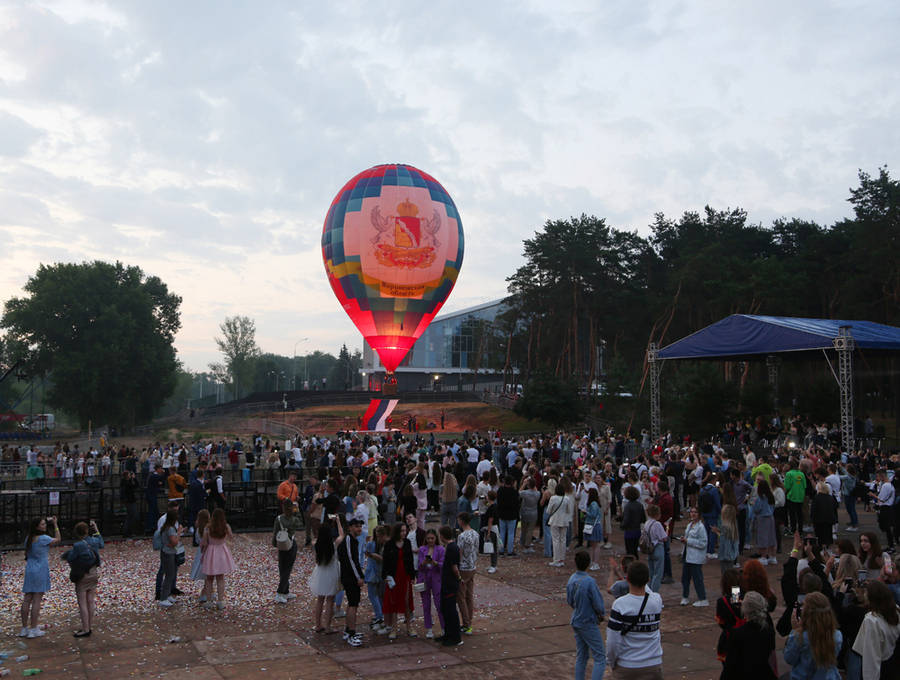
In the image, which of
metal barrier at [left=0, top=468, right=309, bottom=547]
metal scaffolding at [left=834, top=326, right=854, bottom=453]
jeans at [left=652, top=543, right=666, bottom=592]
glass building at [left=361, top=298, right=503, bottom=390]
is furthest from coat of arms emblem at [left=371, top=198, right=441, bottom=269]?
glass building at [left=361, top=298, right=503, bottom=390]

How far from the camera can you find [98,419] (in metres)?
62.8

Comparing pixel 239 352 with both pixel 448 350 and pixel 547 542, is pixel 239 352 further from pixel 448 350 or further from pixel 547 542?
pixel 547 542

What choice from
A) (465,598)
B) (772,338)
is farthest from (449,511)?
(772,338)

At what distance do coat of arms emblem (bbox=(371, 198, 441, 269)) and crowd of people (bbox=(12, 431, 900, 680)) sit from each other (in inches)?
746

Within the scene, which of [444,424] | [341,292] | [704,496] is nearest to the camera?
[704,496]

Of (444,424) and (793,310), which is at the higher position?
(793,310)

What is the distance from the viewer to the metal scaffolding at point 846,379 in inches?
997

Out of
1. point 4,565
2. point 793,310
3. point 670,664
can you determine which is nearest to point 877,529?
point 670,664

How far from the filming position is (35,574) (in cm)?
907

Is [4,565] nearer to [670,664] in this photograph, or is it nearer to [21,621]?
[21,621]

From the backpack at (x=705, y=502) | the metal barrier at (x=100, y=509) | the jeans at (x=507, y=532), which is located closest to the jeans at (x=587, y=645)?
the backpack at (x=705, y=502)

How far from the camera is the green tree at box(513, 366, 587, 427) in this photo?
47.8 meters

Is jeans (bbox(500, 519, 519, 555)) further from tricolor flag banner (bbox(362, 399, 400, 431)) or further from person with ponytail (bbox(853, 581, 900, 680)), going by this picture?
tricolor flag banner (bbox(362, 399, 400, 431))

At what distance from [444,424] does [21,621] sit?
162 ft
